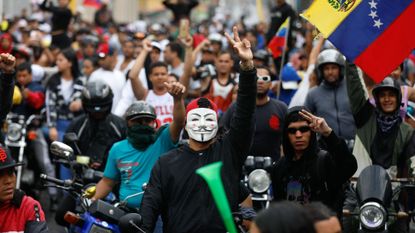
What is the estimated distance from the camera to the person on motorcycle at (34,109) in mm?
14961

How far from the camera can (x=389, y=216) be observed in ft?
27.6

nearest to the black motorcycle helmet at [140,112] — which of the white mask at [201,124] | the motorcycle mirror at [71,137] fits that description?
the motorcycle mirror at [71,137]

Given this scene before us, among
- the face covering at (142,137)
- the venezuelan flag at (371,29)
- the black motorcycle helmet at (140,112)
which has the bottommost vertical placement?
the face covering at (142,137)

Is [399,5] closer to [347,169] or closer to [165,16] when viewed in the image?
[347,169]

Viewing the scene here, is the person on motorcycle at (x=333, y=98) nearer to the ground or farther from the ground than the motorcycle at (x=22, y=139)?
farther from the ground

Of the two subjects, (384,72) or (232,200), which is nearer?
(232,200)

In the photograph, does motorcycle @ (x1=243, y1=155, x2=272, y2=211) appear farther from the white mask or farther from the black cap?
the black cap

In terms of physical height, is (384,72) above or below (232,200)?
above

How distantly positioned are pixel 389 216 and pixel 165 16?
186 feet

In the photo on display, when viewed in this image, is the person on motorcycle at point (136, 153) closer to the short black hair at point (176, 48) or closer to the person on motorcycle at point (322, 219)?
the person on motorcycle at point (322, 219)

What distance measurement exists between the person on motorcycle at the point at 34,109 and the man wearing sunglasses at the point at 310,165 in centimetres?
671

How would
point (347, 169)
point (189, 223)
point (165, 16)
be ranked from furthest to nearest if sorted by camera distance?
1. point (165, 16)
2. point (347, 169)
3. point (189, 223)

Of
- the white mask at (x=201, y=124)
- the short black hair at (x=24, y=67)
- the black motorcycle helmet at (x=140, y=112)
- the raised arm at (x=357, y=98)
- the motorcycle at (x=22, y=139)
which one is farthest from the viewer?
the short black hair at (x=24, y=67)

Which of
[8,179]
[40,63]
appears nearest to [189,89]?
[40,63]
